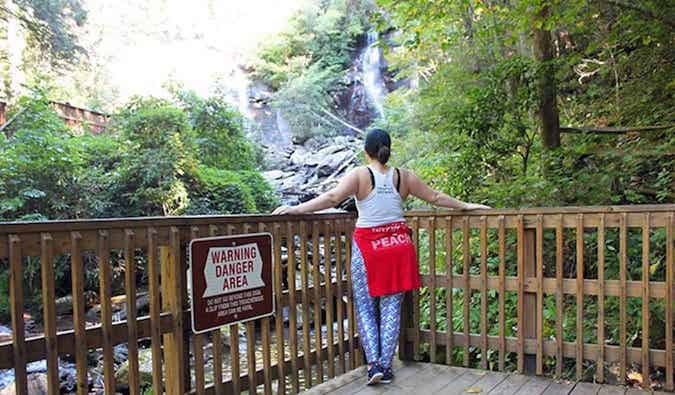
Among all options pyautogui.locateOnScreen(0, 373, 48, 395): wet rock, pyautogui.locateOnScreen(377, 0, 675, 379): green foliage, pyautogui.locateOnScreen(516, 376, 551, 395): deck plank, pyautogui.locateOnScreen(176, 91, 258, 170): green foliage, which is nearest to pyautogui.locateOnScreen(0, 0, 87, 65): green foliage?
pyautogui.locateOnScreen(176, 91, 258, 170): green foliage

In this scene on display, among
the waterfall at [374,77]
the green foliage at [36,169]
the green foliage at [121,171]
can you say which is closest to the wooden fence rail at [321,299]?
the green foliage at [36,169]

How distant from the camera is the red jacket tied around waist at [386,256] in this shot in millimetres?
2814

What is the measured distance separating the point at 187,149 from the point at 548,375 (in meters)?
8.88

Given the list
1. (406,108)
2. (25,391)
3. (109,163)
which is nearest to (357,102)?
(406,108)

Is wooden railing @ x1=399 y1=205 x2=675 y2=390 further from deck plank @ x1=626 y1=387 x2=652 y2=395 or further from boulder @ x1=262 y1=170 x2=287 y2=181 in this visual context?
boulder @ x1=262 y1=170 x2=287 y2=181

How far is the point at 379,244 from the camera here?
9.23 feet

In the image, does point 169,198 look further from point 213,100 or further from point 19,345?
point 19,345

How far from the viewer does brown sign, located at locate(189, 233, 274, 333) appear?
2.21 m

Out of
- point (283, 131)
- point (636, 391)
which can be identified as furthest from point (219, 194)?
point (283, 131)

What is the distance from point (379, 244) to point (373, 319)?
47 centimetres

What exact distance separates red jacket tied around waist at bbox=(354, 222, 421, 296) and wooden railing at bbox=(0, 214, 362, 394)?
0.31 m

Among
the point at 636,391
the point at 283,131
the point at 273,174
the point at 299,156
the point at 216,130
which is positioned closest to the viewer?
the point at 636,391

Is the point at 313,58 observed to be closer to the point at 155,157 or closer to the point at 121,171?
the point at 155,157

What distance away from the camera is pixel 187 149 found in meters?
10.4
